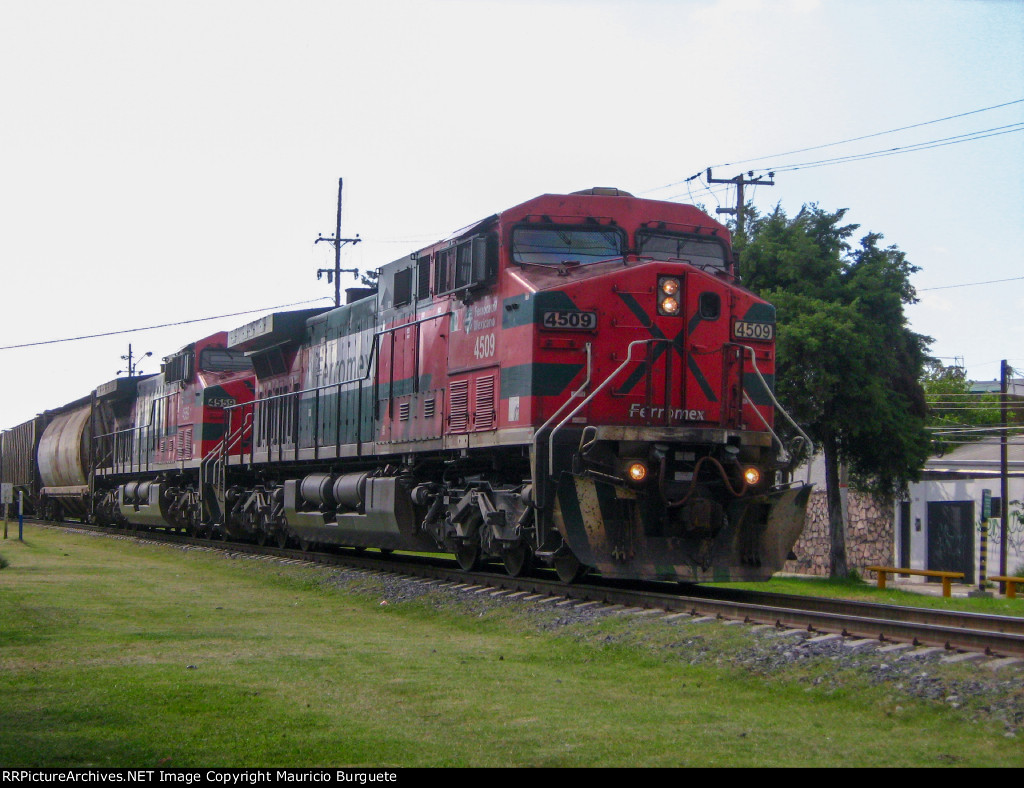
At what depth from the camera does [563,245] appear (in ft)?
38.1

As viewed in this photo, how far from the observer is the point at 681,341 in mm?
11031

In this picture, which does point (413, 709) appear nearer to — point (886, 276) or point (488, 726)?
point (488, 726)

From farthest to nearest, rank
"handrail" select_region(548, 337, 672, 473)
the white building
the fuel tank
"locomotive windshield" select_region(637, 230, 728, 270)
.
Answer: the fuel tank, the white building, "locomotive windshield" select_region(637, 230, 728, 270), "handrail" select_region(548, 337, 672, 473)

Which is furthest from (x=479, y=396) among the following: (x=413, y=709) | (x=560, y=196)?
(x=413, y=709)

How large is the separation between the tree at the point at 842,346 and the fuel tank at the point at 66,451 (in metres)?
22.5

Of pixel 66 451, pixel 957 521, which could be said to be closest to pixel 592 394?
pixel 957 521

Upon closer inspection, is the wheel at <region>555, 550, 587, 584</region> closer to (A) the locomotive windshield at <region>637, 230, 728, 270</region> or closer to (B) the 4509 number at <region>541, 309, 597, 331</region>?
(B) the 4509 number at <region>541, 309, 597, 331</region>

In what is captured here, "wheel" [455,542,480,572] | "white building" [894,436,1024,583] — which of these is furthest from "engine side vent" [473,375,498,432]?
"white building" [894,436,1024,583]

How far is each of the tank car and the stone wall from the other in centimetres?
1729

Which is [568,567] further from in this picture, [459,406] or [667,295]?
[667,295]

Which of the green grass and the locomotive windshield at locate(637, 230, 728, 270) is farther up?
the locomotive windshield at locate(637, 230, 728, 270)

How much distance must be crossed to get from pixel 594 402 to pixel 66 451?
2968 centimetres

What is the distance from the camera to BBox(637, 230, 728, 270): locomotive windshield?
11.7m

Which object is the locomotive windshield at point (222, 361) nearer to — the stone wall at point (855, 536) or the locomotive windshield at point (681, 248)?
the stone wall at point (855, 536)
